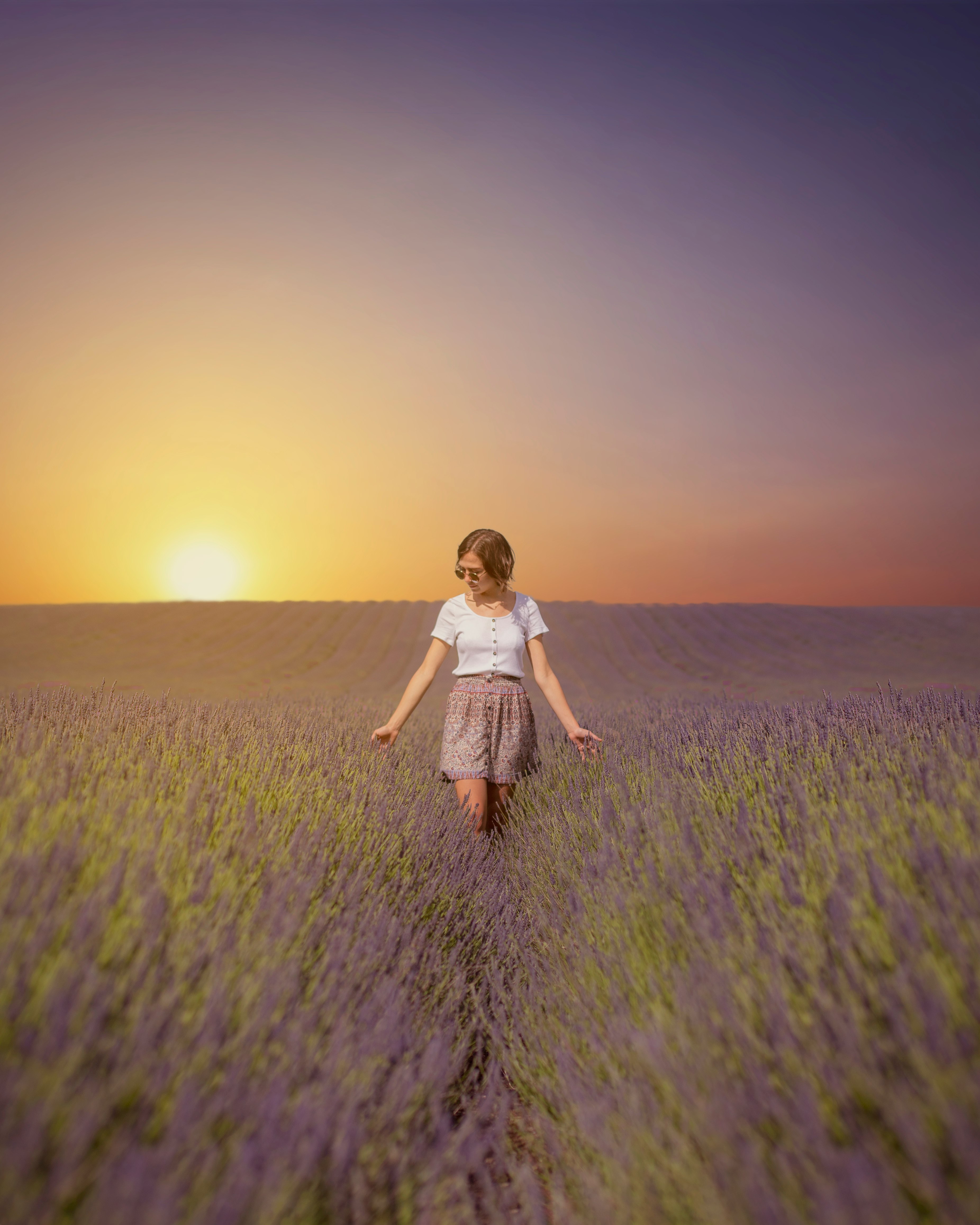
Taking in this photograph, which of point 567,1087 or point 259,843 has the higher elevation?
point 259,843

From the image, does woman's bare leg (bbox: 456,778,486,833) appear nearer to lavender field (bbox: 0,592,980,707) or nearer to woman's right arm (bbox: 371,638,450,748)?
woman's right arm (bbox: 371,638,450,748)

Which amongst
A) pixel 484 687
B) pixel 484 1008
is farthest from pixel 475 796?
pixel 484 1008

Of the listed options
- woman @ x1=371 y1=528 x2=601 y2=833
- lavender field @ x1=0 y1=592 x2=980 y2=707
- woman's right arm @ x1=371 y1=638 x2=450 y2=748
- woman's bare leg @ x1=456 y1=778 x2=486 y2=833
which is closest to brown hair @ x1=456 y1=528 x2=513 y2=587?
woman @ x1=371 y1=528 x2=601 y2=833

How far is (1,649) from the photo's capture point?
847 inches

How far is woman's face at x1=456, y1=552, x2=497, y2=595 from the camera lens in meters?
3.44

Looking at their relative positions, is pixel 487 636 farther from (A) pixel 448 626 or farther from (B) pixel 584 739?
(B) pixel 584 739

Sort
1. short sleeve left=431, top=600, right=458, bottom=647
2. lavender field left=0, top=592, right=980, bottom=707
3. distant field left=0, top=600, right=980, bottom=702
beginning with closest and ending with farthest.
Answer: short sleeve left=431, top=600, right=458, bottom=647, lavender field left=0, top=592, right=980, bottom=707, distant field left=0, top=600, right=980, bottom=702

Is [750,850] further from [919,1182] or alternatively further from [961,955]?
[919,1182]

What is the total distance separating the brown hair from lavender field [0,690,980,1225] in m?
1.41

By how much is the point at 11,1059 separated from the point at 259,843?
946mm

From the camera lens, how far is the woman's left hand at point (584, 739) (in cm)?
339

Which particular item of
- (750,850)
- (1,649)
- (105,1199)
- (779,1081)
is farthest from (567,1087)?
(1,649)

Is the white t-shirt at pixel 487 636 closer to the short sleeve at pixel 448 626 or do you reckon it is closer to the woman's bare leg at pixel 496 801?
the short sleeve at pixel 448 626

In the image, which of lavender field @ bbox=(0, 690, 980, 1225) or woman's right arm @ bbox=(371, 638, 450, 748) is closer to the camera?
lavender field @ bbox=(0, 690, 980, 1225)
